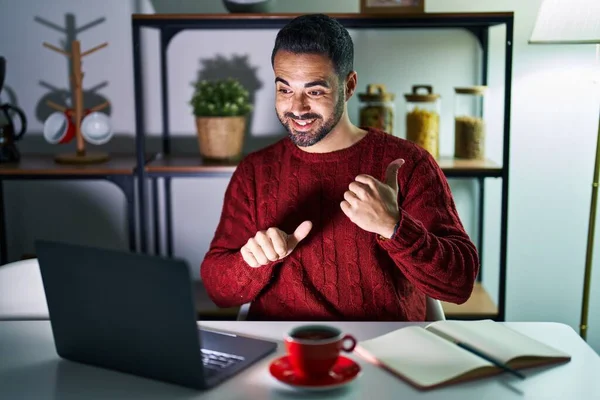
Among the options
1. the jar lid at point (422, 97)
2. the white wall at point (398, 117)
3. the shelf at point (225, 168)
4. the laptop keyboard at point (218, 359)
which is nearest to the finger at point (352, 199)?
the laptop keyboard at point (218, 359)

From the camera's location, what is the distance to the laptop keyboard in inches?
50.9

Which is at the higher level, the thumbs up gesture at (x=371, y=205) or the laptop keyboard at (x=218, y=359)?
the thumbs up gesture at (x=371, y=205)

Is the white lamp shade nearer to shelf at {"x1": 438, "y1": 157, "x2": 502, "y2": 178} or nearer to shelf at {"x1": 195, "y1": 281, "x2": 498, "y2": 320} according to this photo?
shelf at {"x1": 438, "y1": 157, "x2": 502, "y2": 178}

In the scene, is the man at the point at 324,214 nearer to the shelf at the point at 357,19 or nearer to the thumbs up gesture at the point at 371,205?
the thumbs up gesture at the point at 371,205

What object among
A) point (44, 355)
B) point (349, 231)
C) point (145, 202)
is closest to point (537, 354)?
point (349, 231)

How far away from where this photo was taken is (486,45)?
2725 millimetres

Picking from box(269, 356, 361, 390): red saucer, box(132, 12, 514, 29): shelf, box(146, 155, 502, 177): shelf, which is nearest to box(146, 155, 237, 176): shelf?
box(146, 155, 502, 177): shelf

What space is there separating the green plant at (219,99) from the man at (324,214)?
63 centimetres

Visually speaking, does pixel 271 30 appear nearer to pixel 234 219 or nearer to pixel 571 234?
pixel 234 219

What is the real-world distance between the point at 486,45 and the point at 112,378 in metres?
1.89

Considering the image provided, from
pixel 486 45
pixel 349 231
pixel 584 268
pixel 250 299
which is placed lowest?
pixel 584 268

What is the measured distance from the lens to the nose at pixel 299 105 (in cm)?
178

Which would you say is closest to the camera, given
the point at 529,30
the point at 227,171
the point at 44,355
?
the point at 44,355

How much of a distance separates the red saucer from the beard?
649 millimetres
